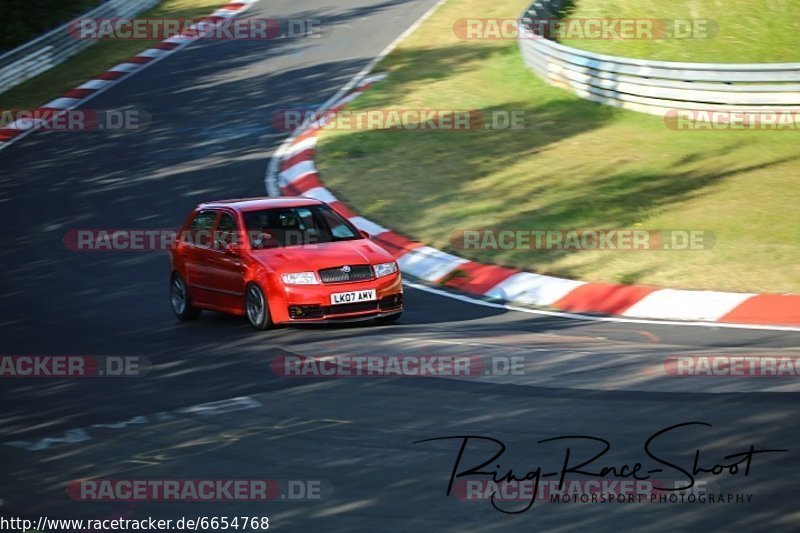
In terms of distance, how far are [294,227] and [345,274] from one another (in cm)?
129

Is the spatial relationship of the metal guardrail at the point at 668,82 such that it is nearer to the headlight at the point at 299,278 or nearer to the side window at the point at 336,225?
the side window at the point at 336,225

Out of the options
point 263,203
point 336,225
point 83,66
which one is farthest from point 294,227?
point 83,66

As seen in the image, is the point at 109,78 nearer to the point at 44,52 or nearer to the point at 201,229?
the point at 44,52

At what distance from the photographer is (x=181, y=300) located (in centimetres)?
1467

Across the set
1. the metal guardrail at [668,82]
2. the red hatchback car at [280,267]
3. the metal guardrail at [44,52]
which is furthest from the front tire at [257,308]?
the metal guardrail at [44,52]

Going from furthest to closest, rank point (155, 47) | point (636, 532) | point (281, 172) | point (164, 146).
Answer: point (155, 47) → point (164, 146) → point (281, 172) → point (636, 532)

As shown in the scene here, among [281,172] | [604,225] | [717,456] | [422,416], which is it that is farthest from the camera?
[281,172]

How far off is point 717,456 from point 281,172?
14782 mm

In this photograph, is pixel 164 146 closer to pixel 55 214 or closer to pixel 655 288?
pixel 55 214

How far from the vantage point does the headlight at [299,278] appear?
507 inches

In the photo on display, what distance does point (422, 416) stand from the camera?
29.6 feet

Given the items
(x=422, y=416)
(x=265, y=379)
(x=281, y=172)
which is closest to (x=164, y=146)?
(x=281, y=172)

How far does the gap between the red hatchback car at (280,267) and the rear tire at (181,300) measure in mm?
12

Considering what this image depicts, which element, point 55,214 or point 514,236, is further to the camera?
point 55,214
